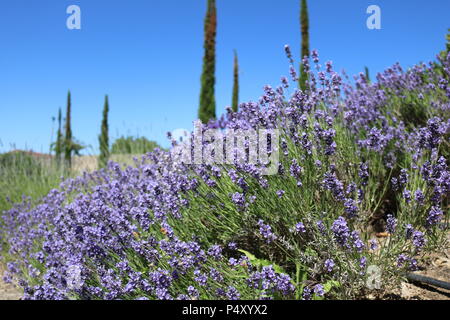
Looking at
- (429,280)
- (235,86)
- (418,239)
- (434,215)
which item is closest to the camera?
(418,239)

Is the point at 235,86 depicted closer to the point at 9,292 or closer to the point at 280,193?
the point at 9,292

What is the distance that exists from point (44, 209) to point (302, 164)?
276 centimetres

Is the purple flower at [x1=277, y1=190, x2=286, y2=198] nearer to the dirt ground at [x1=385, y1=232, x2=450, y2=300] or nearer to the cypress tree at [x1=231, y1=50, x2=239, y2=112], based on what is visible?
the dirt ground at [x1=385, y1=232, x2=450, y2=300]

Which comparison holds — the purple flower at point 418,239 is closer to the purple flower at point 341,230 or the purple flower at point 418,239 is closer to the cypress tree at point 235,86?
the purple flower at point 341,230

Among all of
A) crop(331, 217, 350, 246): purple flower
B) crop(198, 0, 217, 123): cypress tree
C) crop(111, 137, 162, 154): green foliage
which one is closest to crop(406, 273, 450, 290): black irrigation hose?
crop(331, 217, 350, 246): purple flower

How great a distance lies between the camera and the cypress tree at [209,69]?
15.0 meters

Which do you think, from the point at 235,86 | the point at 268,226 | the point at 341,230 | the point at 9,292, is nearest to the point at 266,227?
the point at 268,226

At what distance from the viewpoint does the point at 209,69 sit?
15500 millimetres

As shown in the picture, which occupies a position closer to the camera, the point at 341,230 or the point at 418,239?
the point at 341,230

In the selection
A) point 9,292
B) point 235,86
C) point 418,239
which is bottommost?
point 9,292

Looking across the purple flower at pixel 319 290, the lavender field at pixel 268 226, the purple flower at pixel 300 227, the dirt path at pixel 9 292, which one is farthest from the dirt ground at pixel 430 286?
the dirt path at pixel 9 292

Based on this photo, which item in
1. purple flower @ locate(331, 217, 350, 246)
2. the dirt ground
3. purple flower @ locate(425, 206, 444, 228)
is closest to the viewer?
purple flower @ locate(331, 217, 350, 246)

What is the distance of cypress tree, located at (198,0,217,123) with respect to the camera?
1504 centimetres
